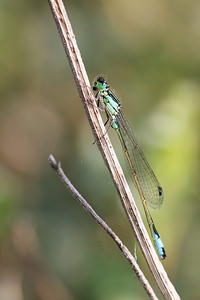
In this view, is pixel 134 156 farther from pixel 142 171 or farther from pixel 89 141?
pixel 89 141

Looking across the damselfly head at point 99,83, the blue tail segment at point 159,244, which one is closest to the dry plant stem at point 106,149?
the blue tail segment at point 159,244

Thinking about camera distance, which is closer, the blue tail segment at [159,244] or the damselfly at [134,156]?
the blue tail segment at [159,244]

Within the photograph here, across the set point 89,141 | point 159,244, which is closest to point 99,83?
point 89,141

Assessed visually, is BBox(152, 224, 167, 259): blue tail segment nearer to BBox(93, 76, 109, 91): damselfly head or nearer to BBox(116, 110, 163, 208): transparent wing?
BBox(116, 110, 163, 208): transparent wing

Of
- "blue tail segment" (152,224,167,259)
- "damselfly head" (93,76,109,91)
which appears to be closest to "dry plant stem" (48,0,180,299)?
"blue tail segment" (152,224,167,259)

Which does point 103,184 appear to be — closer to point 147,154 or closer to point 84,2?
point 147,154

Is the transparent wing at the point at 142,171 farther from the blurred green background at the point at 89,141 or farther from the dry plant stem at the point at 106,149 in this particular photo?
the dry plant stem at the point at 106,149

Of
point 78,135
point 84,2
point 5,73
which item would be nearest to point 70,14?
point 84,2
